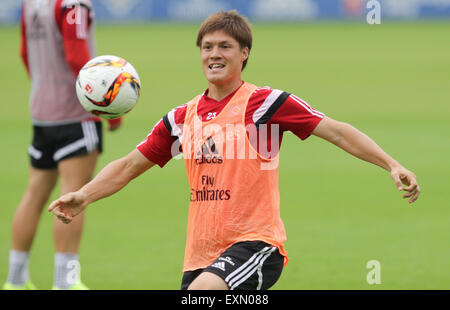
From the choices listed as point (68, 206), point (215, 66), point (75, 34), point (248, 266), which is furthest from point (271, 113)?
point (75, 34)

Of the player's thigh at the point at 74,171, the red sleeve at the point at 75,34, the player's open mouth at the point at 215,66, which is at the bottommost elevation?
the player's thigh at the point at 74,171

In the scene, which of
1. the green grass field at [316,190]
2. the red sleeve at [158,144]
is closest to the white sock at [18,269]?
the green grass field at [316,190]

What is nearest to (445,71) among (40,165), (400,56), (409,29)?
(400,56)

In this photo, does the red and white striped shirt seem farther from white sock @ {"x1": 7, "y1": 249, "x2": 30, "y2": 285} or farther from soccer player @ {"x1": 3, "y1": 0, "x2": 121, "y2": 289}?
white sock @ {"x1": 7, "y1": 249, "x2": 30, "y2": 285}

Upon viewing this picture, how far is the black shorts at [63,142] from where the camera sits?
699 cm

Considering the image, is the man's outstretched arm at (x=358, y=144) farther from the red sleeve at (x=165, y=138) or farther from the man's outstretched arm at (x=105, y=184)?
the man's outstretched arm at (x=105, y=184)

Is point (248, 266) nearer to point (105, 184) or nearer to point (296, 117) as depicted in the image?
point (296, 117)

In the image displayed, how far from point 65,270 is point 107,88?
6.76 ft

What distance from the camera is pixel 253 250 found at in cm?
498

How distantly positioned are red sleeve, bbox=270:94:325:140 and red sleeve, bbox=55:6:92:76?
2380 millimetres

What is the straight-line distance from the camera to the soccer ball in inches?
219

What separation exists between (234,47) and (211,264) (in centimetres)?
145

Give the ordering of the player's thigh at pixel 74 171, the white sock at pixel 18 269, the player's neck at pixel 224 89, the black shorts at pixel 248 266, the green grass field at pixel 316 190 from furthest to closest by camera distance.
Result: the green grass field at pixel 316 190 < the white sock at pixel 18 269 < the player's thigh at pixel 74 171 < the player's neck at pixel 224 89 < the black shorts at pixel 248 266

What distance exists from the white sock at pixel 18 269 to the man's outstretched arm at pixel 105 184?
2.05 m
